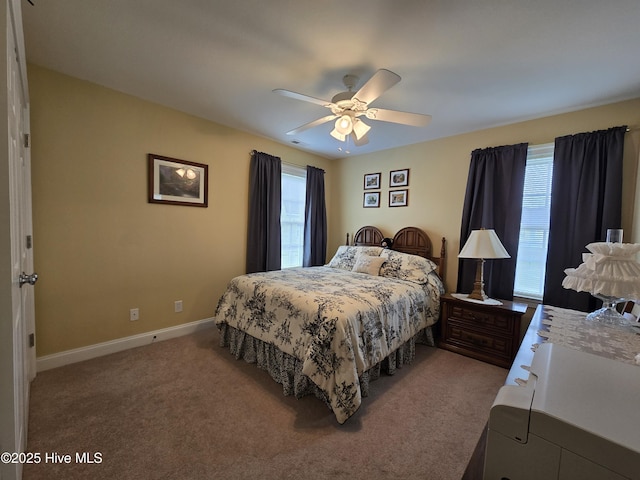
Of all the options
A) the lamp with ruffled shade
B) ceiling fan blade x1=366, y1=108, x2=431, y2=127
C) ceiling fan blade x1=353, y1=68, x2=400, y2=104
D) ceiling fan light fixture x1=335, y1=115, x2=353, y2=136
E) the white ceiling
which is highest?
the white ceiling

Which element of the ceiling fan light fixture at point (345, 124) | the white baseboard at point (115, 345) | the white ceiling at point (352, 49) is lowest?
the white baseboard at point (115, 345)

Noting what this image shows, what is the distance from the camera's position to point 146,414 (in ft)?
5.93

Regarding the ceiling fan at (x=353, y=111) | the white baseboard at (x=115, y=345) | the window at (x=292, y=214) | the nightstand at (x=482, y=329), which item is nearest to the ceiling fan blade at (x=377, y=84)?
the ceiling fan at (x=353, y=111)

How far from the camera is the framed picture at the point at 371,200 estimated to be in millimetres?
4114

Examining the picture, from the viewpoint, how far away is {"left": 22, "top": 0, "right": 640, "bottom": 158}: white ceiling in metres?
1.51

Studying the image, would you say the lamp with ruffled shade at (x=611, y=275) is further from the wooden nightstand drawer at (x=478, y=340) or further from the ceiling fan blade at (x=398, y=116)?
the ceiling fan blade at (x=398, y=116)

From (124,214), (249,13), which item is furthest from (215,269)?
(249,13)

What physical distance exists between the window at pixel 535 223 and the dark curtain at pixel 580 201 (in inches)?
5.4

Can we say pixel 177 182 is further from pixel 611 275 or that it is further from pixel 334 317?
pixel 611 275

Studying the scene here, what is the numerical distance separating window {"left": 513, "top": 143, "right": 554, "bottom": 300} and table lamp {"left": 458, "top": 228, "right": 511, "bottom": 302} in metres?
0.28

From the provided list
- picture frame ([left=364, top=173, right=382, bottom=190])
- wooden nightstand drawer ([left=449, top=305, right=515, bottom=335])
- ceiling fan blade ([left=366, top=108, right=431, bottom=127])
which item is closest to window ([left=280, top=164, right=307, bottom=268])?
picture frame ([left=364, top=173, right=382, bottom=190])

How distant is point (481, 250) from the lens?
104 inches

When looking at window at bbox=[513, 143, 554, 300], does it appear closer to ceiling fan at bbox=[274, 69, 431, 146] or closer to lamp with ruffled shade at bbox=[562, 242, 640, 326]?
lamp with ruffled shade at bbox=[562, 242, 640, 326]

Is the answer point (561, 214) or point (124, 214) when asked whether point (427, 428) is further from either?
point (124, 214)
